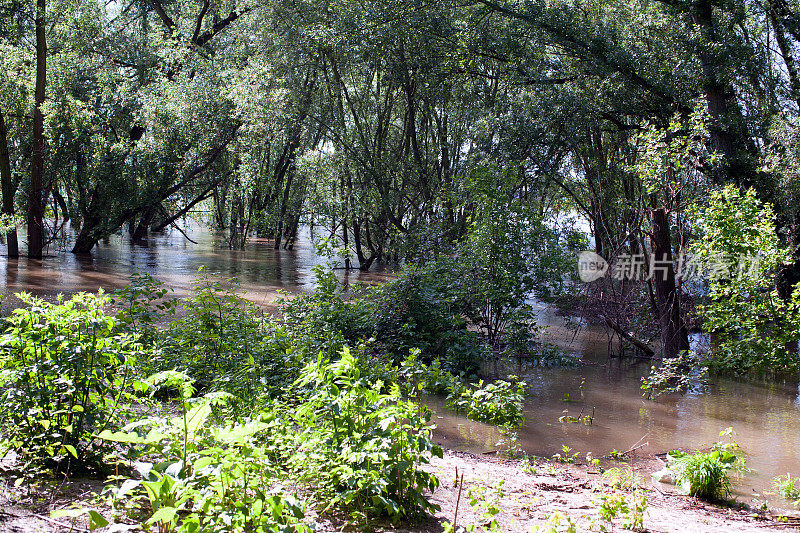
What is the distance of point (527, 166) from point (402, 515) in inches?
484

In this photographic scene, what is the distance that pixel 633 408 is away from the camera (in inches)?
332

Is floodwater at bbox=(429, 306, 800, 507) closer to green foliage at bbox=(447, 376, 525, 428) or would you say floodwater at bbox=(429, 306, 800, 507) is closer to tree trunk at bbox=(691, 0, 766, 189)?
green foliage at bbox=(447, 376, 525, 428)

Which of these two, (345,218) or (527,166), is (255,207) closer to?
(345,218)

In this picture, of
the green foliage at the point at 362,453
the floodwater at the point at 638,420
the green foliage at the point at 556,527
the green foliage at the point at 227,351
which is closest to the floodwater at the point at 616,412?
the floodwater at the point at 638,420

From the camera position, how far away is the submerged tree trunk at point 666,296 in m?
9.77

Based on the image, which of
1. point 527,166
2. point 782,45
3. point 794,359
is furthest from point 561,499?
point 782,45

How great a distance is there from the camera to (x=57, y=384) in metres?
3.76

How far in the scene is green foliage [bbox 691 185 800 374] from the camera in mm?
8461

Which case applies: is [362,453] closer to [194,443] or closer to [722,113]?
→ [194,443]

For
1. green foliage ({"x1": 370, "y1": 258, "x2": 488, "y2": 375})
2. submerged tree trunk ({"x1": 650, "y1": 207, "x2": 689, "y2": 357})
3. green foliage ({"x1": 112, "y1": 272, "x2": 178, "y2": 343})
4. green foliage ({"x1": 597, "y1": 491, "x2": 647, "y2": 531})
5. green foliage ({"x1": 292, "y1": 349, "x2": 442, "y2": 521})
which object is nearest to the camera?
green foliage ({"x1": 292, "y1": 349, "x2": 442, "y2": 521})

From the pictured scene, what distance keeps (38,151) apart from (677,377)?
1752cm

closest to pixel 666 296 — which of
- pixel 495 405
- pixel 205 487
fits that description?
pixel 495 405

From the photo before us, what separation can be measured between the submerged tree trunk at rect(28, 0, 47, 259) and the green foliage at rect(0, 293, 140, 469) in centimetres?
1617

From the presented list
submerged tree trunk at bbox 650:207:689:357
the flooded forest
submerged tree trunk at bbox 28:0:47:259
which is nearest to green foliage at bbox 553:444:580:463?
the flooded forest
